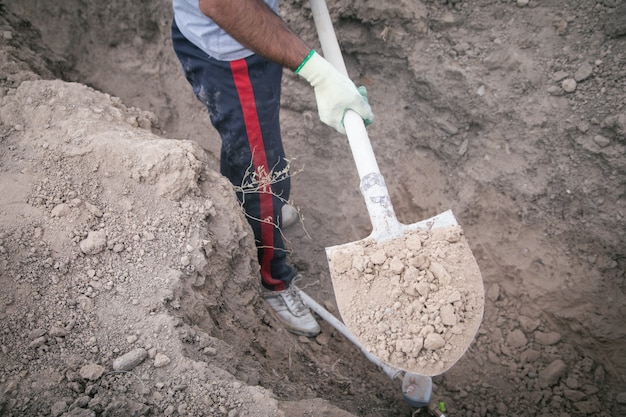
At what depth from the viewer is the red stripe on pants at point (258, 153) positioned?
194 cm

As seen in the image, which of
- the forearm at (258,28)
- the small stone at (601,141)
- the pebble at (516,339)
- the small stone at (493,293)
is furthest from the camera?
the small stone at (493,293)

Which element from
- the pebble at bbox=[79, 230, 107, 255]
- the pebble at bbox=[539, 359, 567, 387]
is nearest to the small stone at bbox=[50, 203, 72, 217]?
A: the pebble at bbox=[79, 230, 107, 255]

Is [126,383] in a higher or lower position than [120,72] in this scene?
lower

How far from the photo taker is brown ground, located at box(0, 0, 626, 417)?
136 centimetres

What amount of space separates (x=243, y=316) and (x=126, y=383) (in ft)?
2.06

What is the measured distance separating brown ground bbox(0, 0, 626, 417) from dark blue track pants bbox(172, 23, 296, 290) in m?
0.26

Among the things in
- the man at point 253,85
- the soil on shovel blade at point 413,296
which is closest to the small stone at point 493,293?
the soil on shovel blade at point 413,296

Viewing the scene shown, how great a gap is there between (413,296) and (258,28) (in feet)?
3.90

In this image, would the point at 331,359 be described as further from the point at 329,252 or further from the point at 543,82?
the point at 543,82

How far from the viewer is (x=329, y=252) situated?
5.67ft

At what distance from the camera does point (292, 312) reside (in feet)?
7.87

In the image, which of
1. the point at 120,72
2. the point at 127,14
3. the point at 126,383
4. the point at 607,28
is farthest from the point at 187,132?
the point at 607,28

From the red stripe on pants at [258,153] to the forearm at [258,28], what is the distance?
17 centimetres

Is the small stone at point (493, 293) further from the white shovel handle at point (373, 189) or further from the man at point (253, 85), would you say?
the man at point (253, 85)
